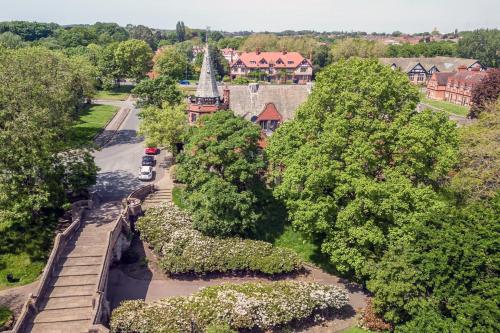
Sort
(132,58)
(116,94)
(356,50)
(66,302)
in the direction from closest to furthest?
1. (66,302)
2. (132,58)
3. (116,94)
4. (356,50)

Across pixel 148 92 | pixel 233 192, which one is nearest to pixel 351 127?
pixel 233 192

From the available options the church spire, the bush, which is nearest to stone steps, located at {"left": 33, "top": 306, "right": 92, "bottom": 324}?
the bush

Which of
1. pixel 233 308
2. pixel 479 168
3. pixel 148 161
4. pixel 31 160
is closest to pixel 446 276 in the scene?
pixel 479 168

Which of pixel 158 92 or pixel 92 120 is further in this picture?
pixel 92 120

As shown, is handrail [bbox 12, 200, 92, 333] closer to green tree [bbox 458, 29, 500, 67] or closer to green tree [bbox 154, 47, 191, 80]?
green tree [bbox 154, 47, 191, 80]

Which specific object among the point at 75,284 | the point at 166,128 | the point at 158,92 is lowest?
the point at 75,284

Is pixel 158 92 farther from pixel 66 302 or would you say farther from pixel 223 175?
pixel 66 302
